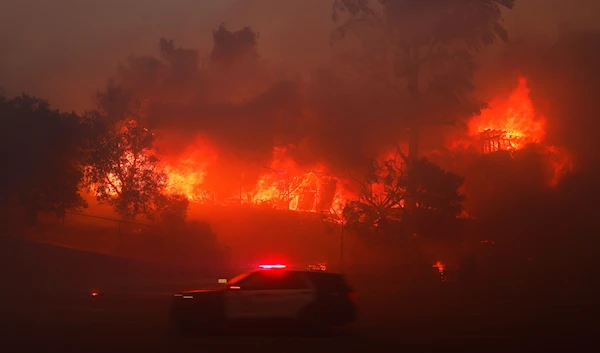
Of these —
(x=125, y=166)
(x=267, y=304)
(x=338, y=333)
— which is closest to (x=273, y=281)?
(x=267, y=304)

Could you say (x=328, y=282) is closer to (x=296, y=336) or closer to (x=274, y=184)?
(x=296, y=336)

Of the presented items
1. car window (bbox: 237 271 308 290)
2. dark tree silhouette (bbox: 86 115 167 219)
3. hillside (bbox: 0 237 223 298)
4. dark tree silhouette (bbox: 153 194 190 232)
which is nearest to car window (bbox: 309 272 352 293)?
car window (bbox: 237 271 308 290)

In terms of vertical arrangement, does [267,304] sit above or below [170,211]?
below

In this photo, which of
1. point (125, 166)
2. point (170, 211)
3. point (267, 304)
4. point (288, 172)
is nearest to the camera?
point (267, 304)

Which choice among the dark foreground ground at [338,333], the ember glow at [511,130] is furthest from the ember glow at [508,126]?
the dark foreground ground at [338,333]

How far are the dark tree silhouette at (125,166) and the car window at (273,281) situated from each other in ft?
84.0

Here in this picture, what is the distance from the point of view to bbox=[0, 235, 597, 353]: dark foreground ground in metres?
12.1

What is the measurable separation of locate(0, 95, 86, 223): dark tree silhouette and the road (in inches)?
736

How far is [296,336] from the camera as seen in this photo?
1398 centimetres

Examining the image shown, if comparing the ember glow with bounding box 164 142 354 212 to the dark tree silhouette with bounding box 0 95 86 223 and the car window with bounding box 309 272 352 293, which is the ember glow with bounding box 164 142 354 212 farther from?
the car window with bounding box 309 272 352 293

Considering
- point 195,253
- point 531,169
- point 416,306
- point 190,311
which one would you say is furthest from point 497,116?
point 190,311

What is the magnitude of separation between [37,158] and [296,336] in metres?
28.7

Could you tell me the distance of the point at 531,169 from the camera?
134 feet

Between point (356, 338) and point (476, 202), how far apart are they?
97.2ft
